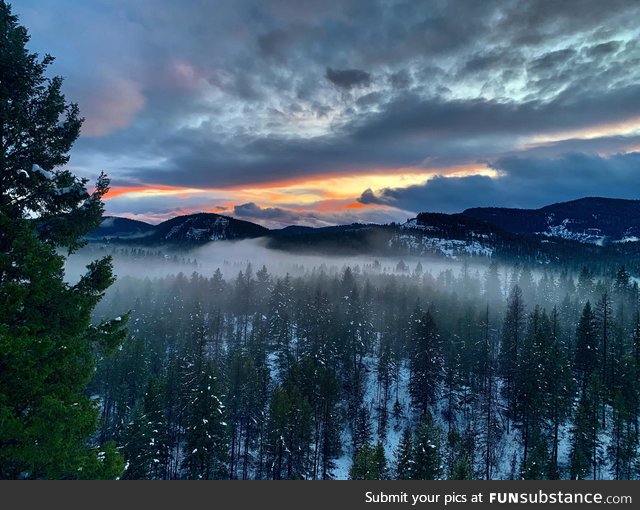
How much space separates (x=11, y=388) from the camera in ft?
27.0

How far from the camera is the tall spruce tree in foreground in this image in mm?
8172

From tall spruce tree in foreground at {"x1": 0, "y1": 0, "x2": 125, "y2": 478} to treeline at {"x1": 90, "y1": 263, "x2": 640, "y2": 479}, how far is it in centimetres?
2902

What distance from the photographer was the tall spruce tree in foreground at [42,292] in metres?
8.17

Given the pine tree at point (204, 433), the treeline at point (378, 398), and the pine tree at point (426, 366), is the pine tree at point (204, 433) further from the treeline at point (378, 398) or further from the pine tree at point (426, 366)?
the pine tree at point (426, 366)

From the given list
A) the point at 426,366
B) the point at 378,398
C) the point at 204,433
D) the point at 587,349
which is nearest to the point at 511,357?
the point at 587,349

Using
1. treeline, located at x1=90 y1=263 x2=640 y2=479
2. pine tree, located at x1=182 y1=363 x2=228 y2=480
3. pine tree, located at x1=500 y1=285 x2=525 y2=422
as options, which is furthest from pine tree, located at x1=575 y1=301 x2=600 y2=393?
pine tree, located at x1=182 y1=363 x2=228 y2=480

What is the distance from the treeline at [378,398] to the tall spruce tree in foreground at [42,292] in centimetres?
2902

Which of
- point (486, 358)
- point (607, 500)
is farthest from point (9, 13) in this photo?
point (486, 358)

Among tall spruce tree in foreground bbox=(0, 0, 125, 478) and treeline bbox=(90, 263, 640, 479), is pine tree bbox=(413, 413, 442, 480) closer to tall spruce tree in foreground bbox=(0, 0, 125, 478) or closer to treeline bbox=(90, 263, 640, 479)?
treeline bbox=(90, 263, 640, 479)

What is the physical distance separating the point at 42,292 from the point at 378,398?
68014mm

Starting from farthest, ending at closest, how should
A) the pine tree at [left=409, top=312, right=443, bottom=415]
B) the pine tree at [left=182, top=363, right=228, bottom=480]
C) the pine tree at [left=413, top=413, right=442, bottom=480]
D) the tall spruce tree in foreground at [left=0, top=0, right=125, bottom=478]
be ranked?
the pine tree at [left=409, top=312, right=443, bottom=415], the pine tree at [left=182, top=363, right=228, bottom=480], the pine tree at [left=413, top=413, right=442, bottom=480], the tall spruce tree in foreground at [left=0, top=0, right=125, bottom=478]

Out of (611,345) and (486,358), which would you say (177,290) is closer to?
(486,358)

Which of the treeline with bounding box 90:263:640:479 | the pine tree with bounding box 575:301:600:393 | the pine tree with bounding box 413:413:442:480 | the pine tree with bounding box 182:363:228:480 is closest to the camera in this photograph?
the pine tree with bounding box 413:413:442:480

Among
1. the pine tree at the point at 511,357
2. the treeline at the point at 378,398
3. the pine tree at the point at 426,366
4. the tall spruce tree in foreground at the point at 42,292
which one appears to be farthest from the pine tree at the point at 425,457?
the pine tree at the point at 511,357
